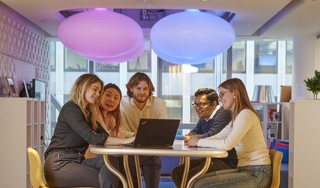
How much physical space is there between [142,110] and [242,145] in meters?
1.24

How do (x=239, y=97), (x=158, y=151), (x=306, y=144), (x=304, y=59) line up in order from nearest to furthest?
(x=158, y=151)
(x=239, y=97)
(x=306, y=144)
(x=304, y=59)

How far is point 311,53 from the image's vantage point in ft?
27.3

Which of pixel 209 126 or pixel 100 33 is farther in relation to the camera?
pixel 100 33

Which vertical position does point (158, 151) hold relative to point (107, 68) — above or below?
below

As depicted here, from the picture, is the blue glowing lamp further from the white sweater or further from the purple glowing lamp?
the white sweater

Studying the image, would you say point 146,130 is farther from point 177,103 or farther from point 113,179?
point 177,103

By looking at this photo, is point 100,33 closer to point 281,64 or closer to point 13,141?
point 13,141

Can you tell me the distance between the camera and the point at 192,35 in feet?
17.8

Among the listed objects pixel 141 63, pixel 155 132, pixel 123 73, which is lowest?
pixel 155 132

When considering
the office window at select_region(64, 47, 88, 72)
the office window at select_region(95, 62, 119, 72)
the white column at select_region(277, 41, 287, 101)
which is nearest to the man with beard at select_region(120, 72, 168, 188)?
the office window at select_region(95, 62, 119, 72)

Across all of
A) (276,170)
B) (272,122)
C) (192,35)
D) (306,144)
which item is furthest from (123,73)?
(276,170)

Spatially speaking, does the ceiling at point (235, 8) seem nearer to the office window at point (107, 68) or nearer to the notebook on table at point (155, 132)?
the office window at point (107, 68)

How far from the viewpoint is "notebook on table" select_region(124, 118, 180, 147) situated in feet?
11.0

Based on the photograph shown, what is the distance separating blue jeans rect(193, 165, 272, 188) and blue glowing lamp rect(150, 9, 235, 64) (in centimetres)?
226
